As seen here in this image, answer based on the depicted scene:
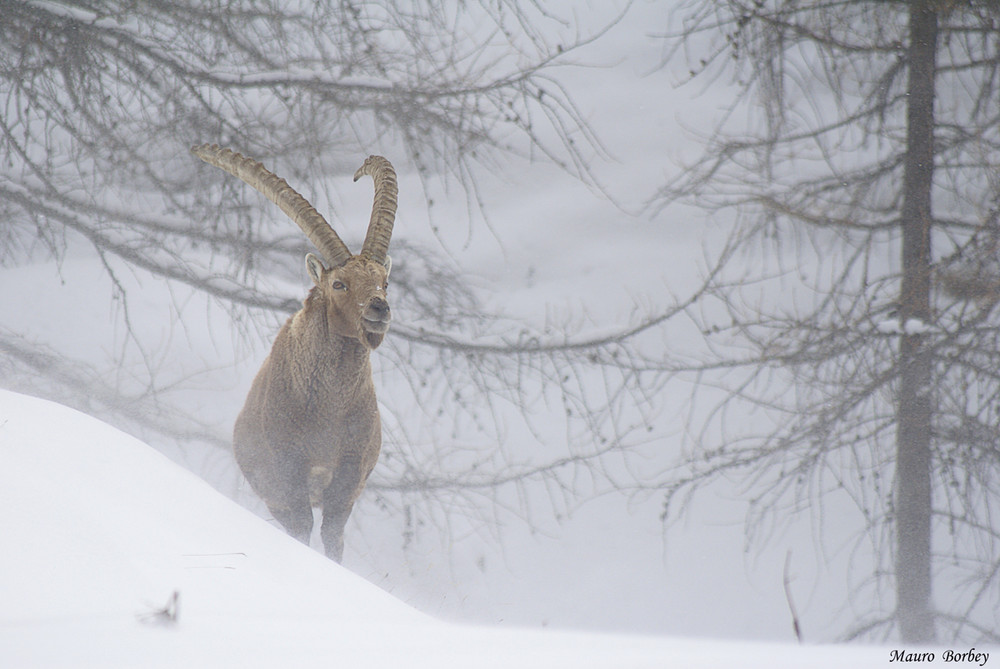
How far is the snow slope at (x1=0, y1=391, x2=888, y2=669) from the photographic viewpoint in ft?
4.26

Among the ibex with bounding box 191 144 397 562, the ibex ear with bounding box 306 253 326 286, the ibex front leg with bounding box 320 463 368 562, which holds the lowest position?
the ibex front leg with bounding box 320 463 368 562

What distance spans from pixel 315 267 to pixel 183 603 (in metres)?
1.77

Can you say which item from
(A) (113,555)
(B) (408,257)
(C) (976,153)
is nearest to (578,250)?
(B) (408,257)

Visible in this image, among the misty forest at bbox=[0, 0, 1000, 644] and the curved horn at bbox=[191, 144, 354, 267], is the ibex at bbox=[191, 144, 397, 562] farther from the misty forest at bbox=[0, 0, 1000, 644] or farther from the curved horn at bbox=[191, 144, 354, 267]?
the misty forest at bbox=[0, 0, 1000, 644]

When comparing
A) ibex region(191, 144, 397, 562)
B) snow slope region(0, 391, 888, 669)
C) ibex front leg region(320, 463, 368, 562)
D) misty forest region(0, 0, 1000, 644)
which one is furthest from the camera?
misty forest region(0, 0, 1000, 644)

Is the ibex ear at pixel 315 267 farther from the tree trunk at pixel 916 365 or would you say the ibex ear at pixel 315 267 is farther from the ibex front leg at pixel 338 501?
the tree trunk at pixel 916 365

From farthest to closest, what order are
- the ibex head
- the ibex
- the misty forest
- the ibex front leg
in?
the misty forest, the ibex front leg, the ibex, the ibex head

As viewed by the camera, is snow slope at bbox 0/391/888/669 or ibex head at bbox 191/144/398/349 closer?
snow slope at bbox 0/391/888/669

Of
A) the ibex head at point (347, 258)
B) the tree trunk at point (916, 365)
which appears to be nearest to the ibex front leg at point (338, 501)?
the ibex head at point (347, 258)

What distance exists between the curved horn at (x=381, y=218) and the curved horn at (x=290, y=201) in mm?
103

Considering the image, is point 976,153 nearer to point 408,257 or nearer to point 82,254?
point 408,257

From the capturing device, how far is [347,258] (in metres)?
3.07

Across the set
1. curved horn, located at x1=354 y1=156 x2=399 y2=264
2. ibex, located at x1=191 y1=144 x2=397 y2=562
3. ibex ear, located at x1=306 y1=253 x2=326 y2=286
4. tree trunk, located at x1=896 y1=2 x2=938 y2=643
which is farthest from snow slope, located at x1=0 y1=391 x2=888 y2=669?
tree trunk, located at x1=896 y1=2 x2=938 y2=643

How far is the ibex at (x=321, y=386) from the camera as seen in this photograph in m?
3.05
